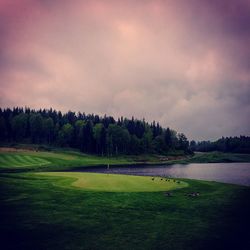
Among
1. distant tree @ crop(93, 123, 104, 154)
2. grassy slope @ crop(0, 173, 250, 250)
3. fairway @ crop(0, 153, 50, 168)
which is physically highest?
distant tree @ crop(93, 123, 104, 154)

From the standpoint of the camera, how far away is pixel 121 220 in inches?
845

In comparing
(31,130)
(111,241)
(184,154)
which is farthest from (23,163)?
(184,154)

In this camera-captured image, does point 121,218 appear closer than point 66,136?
Yes

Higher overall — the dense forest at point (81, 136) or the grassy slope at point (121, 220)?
the dense forest at point (81, 136)

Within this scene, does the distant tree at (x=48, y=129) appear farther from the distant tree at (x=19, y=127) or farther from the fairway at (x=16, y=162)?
the fairway at (x=16, y=162)

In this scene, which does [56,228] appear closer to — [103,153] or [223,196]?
[223,196]

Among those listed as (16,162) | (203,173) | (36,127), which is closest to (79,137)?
(36,127)

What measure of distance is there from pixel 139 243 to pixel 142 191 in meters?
17.4

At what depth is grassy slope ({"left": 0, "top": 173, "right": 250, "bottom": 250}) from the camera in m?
16.8

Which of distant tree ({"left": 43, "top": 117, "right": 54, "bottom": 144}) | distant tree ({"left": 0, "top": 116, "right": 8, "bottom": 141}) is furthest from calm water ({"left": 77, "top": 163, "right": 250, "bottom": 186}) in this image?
distant tree ({"left": 43, "top": 117, "right": 54, "bottom": 144})

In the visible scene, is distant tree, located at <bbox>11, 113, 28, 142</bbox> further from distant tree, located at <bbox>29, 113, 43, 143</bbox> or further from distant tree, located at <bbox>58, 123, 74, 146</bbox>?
distant tree, located at <bbox>58, 123, 74, 146</bbox>

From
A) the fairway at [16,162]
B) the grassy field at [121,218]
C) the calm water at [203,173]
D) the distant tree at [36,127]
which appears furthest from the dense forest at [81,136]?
the grassy field at [121,218]

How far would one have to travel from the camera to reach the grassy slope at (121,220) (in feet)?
55.2

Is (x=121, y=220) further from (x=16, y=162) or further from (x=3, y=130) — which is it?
(x=3, y=130)
